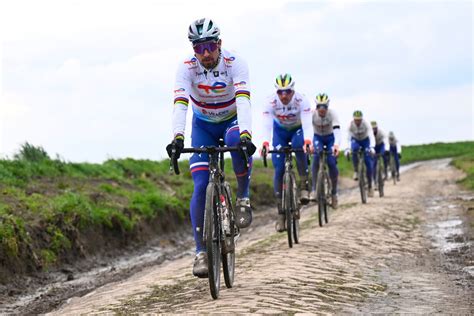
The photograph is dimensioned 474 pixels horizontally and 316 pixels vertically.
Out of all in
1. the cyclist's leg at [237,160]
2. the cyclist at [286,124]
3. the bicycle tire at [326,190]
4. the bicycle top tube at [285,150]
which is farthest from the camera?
the bicycle tire at [326,190]

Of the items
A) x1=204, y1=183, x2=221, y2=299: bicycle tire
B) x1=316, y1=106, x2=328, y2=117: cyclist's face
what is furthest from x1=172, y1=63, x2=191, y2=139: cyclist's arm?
x1=316, y1=106, x2=328, y2=117: cyclist's face

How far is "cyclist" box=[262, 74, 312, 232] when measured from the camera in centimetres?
1215

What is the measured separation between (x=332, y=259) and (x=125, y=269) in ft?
13.2

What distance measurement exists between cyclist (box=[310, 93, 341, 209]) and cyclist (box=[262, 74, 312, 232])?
6.78ft

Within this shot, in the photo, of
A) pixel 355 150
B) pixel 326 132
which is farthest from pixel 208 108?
pixel 355 150

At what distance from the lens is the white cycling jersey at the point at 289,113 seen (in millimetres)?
12188

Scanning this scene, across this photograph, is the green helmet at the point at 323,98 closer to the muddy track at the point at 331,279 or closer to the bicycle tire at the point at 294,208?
the muddy track at the point at 331,279

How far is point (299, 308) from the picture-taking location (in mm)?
6727

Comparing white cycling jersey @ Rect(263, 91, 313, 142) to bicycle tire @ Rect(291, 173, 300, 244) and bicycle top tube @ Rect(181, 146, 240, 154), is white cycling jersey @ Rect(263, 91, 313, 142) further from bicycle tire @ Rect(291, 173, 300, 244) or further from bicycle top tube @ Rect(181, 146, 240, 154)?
bicycle top tube @ Rect(181, 146, 240, 154)

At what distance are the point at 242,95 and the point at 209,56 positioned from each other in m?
0.54

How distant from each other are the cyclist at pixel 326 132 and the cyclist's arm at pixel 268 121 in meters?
2.94

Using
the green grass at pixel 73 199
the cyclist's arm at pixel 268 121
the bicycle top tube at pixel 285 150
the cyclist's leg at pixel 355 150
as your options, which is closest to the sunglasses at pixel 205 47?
the cyclist's arm at pixel 268 121

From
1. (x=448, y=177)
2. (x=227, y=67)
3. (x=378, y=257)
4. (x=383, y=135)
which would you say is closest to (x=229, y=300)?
(x=227, y=67)

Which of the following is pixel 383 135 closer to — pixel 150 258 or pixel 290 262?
pixel 150 258
